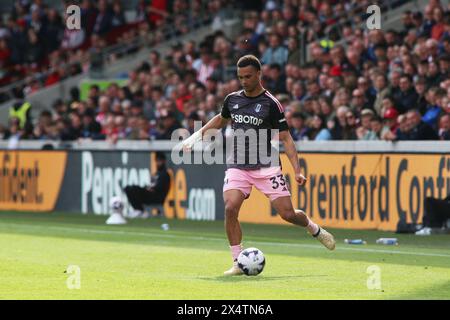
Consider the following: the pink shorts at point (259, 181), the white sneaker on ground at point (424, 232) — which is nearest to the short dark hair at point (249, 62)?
the pink shorts at point (259, 181)

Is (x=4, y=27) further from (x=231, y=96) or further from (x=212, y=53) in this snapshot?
(x=231, y=96)

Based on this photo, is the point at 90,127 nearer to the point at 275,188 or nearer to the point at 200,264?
the point at 200,264

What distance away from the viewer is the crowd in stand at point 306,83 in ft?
70.6

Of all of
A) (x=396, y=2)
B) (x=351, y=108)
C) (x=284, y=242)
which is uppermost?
(x=396, y=2)

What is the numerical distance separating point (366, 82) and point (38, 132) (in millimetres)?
9791

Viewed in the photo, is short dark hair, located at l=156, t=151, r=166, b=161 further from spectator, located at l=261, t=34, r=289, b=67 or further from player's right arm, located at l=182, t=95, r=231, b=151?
player's right arm, located at l=182, t=95, r=231, b=151

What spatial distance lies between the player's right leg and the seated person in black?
10511 millimetres

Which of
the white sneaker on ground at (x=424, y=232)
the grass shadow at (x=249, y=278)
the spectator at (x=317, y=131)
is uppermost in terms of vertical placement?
the spectator at (x=317, y=131)

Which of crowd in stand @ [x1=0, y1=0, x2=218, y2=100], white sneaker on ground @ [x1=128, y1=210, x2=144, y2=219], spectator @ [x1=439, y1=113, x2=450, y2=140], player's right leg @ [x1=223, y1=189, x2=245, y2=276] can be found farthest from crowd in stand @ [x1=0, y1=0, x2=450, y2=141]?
player's right leg @ [x1=223, y1=189, x2=245, y2=276]

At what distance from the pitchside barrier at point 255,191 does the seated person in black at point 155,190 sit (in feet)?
0.54

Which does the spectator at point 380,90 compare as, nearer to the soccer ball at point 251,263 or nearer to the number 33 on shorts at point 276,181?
the number 33 on shorts at point 276,181

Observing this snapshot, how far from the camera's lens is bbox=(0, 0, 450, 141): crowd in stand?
2153 cm
